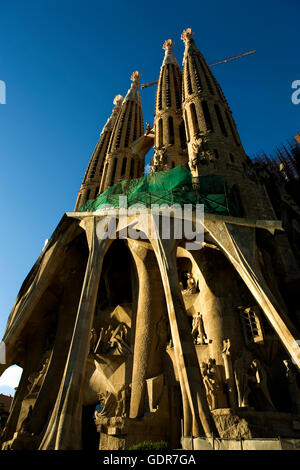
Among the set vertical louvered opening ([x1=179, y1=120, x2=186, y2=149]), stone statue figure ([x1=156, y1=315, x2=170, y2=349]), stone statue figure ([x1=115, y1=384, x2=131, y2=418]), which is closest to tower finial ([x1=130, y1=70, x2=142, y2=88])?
vertical louvered opening ([x1=179, y1=120, x2=186, y2=149])

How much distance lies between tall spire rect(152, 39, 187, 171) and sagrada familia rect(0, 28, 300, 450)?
2.69 meters

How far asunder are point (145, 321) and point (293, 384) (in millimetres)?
4997

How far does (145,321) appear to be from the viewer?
1097 cm

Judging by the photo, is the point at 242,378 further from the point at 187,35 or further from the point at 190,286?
the point at 187,35

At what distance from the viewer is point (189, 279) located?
1177 centimetres

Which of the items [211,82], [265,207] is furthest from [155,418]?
[211,82]

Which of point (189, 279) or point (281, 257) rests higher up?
point (281, 257)

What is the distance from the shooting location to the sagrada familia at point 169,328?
7.36m

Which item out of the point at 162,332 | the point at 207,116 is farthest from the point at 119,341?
the point at 207,116
